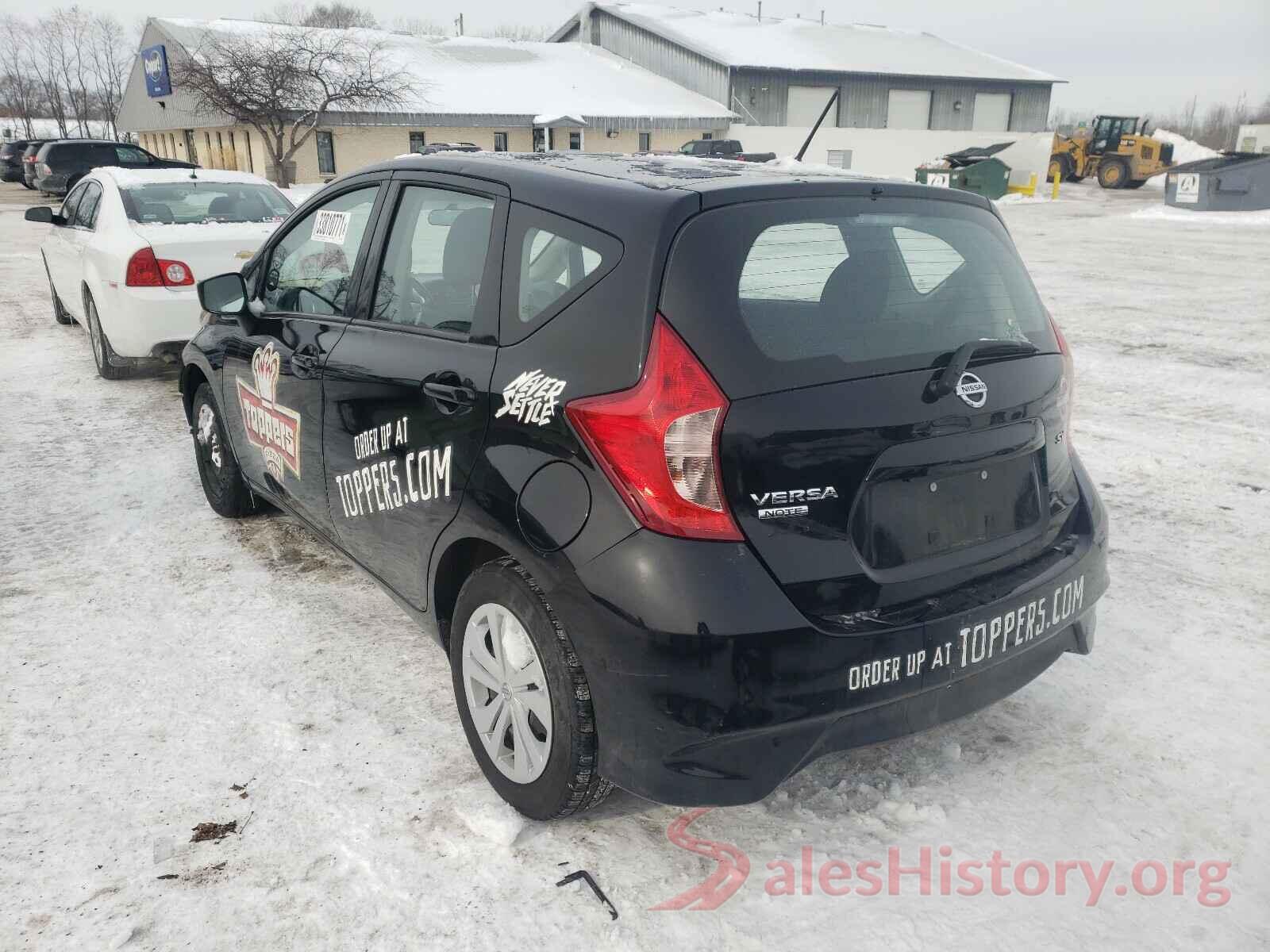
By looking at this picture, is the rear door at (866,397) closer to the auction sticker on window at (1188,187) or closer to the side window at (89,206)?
the side window at (89,206)

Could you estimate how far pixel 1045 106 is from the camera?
163ft

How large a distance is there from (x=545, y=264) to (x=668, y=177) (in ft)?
1.37

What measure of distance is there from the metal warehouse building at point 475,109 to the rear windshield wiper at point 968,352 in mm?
35088

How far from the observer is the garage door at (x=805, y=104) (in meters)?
43.2

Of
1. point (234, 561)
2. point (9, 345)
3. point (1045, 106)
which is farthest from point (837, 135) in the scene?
point (234, 561)

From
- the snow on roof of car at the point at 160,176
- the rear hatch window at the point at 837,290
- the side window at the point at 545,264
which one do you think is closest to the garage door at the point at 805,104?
the snow on roof of car at the point at 160,176

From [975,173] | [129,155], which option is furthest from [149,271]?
[975,173]

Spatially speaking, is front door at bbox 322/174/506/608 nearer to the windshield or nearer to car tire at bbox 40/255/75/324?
the windshield

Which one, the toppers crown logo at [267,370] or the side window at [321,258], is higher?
the side window at [321,258]

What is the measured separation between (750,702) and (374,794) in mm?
1222

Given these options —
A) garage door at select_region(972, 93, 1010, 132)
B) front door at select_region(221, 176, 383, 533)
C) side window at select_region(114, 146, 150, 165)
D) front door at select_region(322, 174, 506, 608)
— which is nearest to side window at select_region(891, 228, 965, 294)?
front door at select_region(322, 174, 506, 608)

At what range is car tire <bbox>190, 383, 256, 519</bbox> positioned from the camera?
4.63 metres

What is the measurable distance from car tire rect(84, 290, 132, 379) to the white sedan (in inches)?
0.4

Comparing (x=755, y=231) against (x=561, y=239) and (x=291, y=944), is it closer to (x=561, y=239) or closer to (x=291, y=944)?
(x=561, y=239)
